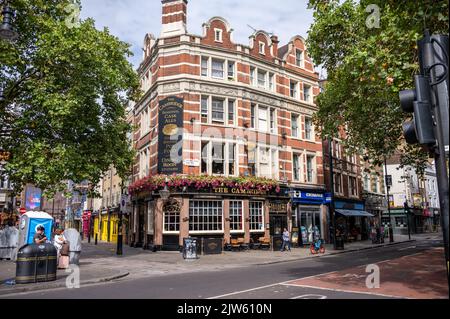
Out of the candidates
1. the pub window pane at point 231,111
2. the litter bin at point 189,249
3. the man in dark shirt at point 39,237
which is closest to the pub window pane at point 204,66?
the pub window pane at point 231,111

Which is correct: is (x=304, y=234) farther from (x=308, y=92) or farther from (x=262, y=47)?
(x=262, y=47)

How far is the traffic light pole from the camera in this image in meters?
4.03

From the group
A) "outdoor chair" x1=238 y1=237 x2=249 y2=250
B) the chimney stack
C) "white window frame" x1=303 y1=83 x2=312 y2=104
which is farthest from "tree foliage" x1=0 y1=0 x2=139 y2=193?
"white window frame" x1=303 y1=83 x2=312 y2=104

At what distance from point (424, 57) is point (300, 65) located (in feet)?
97.8

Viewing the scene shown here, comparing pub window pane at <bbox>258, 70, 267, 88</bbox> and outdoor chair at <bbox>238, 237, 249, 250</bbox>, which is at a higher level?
pub window pane at <bbox>258, 70, 267, 88</bbox>

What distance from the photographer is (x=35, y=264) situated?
1161 centimetres

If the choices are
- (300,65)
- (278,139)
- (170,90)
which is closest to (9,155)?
(170,90)

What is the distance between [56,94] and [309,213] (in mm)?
21758

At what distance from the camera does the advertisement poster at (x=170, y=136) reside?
24.6m

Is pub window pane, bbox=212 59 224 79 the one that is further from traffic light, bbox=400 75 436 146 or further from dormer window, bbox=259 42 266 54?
traffic light, bbox=400 75 436 146

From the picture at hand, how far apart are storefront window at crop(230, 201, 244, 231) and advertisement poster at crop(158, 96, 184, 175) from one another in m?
4.57

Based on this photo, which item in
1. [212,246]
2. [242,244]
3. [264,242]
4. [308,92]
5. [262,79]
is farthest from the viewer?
[308,92]

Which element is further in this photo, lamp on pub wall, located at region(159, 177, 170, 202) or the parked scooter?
the parked scooter

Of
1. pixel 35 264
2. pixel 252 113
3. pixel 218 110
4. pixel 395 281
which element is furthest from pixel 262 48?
pixel 35 264
